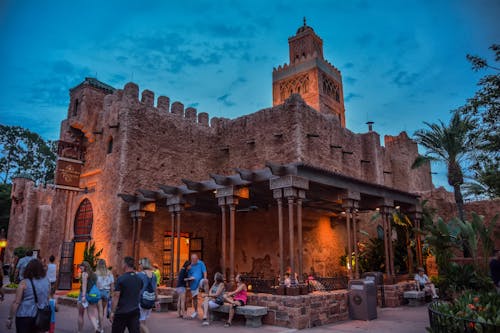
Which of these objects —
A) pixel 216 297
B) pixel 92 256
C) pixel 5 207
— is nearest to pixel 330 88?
pixel 92 256

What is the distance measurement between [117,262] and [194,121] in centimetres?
765

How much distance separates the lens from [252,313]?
28.5 feet

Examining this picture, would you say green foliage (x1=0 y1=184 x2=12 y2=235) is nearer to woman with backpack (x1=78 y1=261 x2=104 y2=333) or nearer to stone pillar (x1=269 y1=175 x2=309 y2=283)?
woman with backpack (x1=78 y1=261 x2=104 y2=333)

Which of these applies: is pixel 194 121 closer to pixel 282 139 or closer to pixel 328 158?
pixel 282 139

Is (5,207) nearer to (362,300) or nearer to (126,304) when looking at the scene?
(362,300)

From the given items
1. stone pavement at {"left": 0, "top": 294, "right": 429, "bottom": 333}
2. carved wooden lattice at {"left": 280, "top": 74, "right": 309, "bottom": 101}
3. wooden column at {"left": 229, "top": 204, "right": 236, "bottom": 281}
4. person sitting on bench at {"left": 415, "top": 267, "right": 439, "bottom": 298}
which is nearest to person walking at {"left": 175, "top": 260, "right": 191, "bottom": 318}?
stone pavement at {"left": 0, "top": 294, "right": 429, "bottom": 333}

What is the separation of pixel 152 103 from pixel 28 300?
1292 centimetres

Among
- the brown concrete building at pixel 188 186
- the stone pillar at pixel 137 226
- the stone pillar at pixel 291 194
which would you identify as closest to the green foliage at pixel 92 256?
the brown concrete building at pixel 188 186

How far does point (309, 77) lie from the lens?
138ft

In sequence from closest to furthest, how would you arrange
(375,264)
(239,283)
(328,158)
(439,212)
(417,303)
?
(239,283) → (417,303) → (375,264) → (328,158) → (439,212)

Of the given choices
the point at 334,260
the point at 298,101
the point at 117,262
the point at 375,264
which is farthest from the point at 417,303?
the point at 117,262

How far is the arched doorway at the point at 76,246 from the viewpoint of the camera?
50.9ft

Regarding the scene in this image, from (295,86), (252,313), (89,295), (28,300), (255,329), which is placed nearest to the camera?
(28,300)

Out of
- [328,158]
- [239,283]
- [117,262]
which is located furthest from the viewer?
[328,158]
